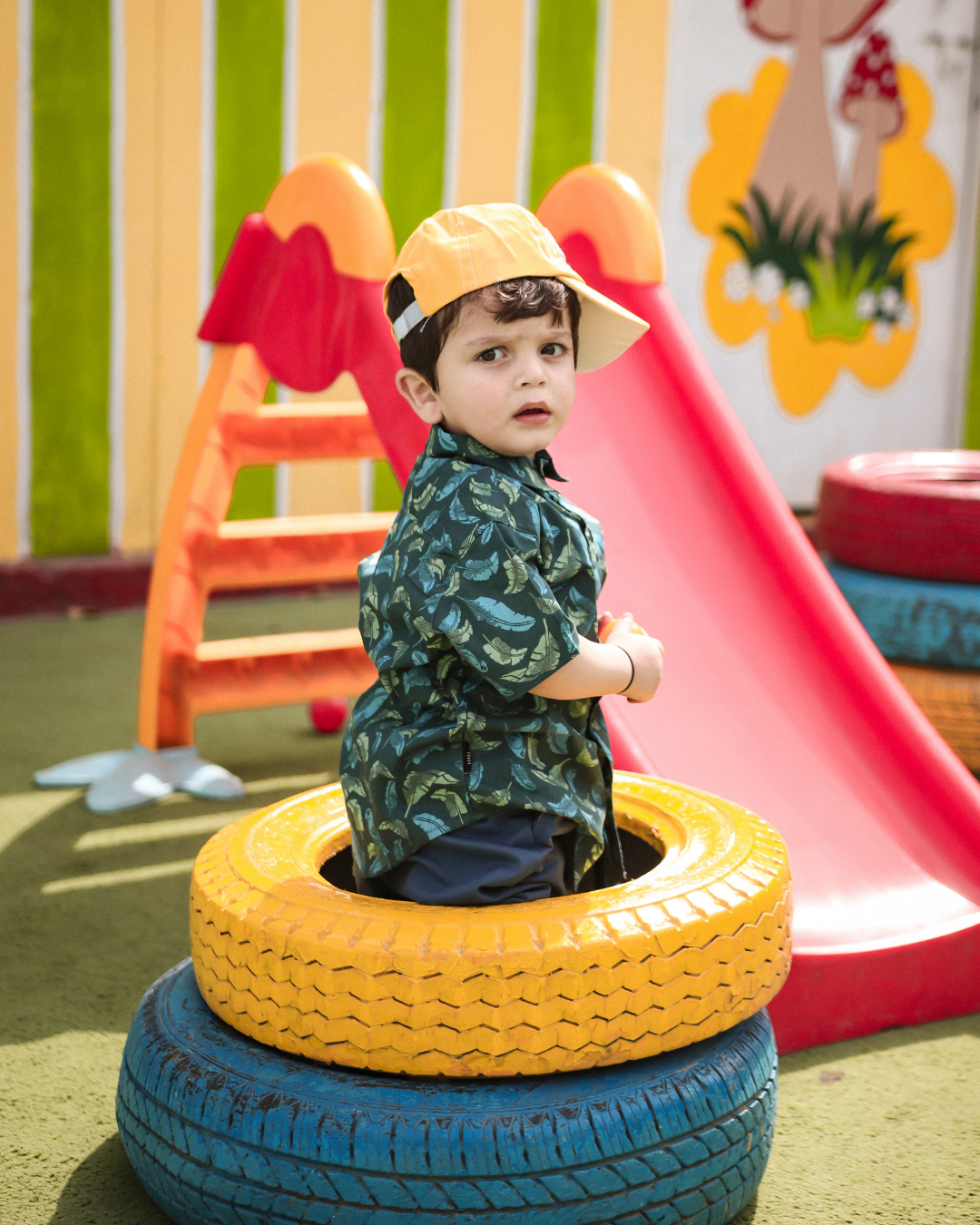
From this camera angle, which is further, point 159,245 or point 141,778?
point 159,245

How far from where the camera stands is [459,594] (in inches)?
41.6

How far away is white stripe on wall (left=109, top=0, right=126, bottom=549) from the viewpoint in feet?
12.3

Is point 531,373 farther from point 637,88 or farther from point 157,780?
point 637,88

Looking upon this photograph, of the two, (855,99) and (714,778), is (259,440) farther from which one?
(855,99)

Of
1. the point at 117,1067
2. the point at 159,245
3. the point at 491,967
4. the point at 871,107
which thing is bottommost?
the point at 117,1067

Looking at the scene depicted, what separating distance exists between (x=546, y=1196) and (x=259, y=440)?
1.65 m

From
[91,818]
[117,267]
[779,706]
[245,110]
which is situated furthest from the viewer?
[245,110]

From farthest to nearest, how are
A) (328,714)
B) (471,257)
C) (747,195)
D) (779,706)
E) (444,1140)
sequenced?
(747,195), (328,714), (779,706), (471,257), (444,1140)

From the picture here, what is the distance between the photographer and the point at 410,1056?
1.01 meters

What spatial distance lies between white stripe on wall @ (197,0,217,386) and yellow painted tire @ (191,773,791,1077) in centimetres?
306

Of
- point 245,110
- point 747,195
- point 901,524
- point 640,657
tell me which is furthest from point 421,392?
point 747,195

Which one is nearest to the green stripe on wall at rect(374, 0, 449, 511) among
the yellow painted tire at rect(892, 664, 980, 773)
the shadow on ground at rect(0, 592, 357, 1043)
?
the shadow on ground at rect(0, 592, 357, 1043)

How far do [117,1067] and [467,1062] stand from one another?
612 millimetres

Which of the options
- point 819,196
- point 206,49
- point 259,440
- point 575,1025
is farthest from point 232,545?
point 819,196
